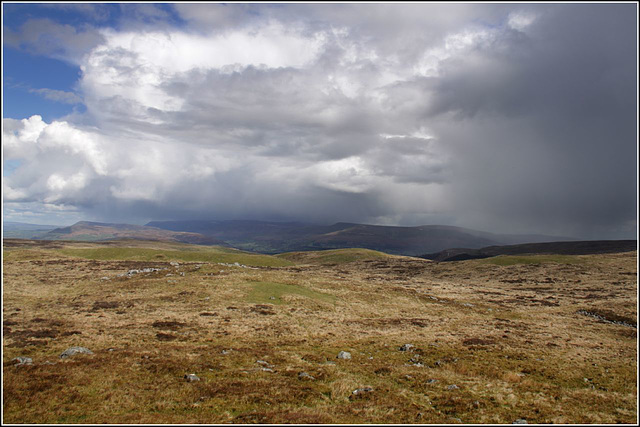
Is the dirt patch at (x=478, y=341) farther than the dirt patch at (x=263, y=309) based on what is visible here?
No

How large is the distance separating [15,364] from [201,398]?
14.6 m

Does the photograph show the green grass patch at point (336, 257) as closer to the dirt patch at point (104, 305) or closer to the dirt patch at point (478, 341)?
the dirt patch at point (104, 305)

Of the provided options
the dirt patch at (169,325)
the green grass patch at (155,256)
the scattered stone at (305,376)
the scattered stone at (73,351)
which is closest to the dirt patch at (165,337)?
the dirt patch at (169,325)

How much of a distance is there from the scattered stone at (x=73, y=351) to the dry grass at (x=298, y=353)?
2.02 feet

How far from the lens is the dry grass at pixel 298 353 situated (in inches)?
731

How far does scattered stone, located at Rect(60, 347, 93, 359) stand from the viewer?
25438 millimetres

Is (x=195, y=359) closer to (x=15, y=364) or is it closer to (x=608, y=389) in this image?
(x=15, y=364)

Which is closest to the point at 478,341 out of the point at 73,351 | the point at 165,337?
the point at 165,337

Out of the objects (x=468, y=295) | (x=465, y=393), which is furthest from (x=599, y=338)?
(x=468, y=295)

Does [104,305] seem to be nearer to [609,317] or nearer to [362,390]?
[362,390]

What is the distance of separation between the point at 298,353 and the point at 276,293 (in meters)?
28.2

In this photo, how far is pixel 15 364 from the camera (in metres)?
22.7

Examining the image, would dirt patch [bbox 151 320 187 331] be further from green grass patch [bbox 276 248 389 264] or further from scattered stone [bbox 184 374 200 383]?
green grass patch [bbox 276 248 389 264]

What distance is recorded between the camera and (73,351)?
26.1 m
